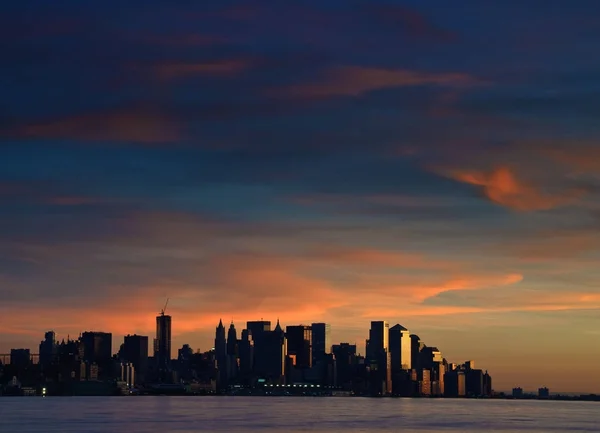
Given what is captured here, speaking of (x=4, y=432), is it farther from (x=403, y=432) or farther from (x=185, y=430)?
(x=403, y=432)

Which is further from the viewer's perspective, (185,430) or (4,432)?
(185,430)

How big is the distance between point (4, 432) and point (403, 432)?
77.8 meters

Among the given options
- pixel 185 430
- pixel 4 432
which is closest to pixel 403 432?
pixel 185 430

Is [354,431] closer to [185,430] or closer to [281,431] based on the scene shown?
[281,431]

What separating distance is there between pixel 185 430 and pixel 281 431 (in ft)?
64.3

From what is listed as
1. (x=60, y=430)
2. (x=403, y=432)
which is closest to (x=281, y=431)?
(x=403, y=432)

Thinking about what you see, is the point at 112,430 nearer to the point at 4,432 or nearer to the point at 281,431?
the point at 4,432

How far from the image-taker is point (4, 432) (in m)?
185

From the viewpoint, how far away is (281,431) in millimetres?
194125

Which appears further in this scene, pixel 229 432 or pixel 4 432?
pixel 229 432

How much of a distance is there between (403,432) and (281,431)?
988 inches

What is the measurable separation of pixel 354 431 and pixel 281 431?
14.4 meters

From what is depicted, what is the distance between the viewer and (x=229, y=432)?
19762 cm

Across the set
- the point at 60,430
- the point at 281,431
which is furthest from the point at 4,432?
the point at 281,431
